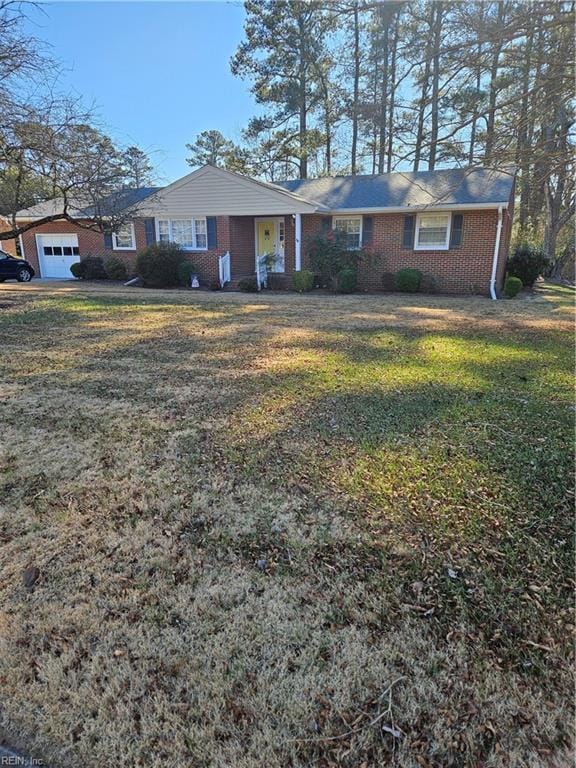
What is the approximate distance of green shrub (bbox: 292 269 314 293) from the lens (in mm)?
16219

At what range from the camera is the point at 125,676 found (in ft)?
6.29

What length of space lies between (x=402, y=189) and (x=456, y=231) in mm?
3002

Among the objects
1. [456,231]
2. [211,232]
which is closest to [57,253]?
[211,232]

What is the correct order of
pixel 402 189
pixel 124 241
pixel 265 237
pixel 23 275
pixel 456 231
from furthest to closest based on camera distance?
pixel 23 275 → pixel 124 241 → pixel 265 237 → pixel 402 189 → pixel 456 231

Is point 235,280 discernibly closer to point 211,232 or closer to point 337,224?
point 211,232

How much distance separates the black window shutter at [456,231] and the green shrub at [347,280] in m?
3.34

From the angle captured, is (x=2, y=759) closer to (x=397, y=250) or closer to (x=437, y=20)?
(x=437, y=20)

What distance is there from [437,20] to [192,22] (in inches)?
242

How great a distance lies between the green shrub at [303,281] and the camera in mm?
16219

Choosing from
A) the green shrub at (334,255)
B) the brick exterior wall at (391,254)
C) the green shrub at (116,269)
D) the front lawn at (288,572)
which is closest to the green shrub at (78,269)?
the green shrub at (116,269)

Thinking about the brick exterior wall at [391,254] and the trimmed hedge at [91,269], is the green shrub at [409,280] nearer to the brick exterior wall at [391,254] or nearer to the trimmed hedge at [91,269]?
the brick exterior wall at [391,254]

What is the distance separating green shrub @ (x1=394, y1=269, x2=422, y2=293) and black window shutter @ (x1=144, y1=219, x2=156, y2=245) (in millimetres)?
9906

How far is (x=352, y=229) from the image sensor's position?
16984mm

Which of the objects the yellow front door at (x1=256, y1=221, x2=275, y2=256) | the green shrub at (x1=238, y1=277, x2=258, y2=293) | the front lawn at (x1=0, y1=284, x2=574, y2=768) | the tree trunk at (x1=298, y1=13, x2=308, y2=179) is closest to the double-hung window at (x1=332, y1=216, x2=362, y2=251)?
the yellow front door at (x1=256, y1=221, x2=275, y2=256)
